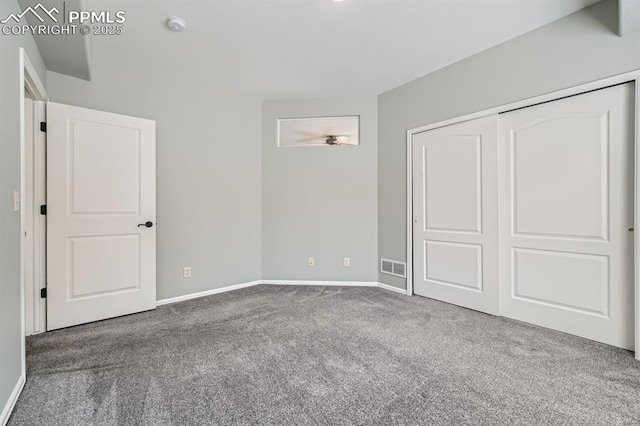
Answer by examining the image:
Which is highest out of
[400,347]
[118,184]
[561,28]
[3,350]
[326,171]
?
[561,28]

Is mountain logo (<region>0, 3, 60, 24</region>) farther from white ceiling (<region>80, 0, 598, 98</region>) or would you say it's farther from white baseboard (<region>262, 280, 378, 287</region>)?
white baseboard (<region>262, 280, 378, 287</region>)

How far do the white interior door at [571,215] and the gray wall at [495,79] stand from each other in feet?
0.67

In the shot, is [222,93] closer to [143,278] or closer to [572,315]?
[143,278]

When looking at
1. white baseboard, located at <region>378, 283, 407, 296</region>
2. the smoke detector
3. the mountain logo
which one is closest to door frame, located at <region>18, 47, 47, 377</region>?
the mountain logo

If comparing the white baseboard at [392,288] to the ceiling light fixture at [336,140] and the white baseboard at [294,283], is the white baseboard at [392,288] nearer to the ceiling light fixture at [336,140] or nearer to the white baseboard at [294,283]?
the white baseboard at [294,283]

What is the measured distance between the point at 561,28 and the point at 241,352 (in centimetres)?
356

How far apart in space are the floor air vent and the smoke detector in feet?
10.7

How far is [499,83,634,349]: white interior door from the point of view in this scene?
219 centimetres

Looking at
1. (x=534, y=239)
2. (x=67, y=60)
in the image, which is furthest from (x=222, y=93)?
(x=534, y=239)

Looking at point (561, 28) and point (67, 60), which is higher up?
point (561, 28)

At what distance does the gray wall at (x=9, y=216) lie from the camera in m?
1.47

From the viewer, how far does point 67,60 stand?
8.15ft

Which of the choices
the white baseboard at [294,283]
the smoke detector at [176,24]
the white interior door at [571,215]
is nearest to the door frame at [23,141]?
the smoke detector at [176,24]

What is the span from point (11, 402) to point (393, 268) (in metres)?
3.40
